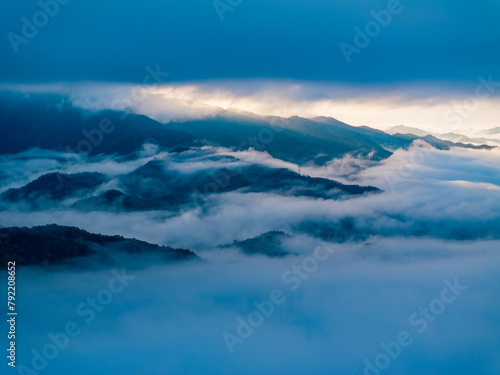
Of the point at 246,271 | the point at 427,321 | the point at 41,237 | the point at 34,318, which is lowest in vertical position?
the point at 427,321

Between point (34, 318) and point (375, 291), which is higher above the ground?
point (34, 318)

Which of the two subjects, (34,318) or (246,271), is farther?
(246,271)

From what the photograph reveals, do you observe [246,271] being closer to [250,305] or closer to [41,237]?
[250,305]

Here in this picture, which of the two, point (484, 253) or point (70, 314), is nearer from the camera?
point (70, 314)

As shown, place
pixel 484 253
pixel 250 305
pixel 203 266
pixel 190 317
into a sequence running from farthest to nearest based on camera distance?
pixel 484 253, pixel 203 266, pixel 250 305, pixel 190 317

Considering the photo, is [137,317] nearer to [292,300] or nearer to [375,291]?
[292,300]

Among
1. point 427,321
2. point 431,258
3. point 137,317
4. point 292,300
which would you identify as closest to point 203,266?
point 292,300

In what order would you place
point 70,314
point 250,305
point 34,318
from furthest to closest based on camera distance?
1. point 250,305
2. point 70,314
3. point 34,318

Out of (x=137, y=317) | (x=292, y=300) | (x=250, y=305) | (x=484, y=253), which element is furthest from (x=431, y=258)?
(x=137, y=317)

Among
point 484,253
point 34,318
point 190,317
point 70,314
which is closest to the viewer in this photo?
point 34,318
